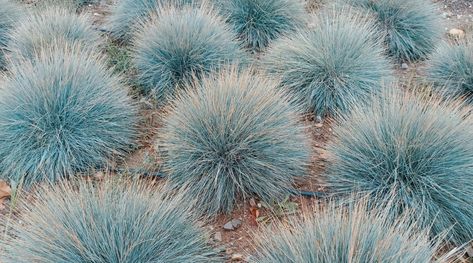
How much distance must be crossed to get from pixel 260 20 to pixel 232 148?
246 cm

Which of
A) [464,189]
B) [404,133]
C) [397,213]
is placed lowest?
[397,213]

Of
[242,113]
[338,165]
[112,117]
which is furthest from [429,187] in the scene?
[112,117]

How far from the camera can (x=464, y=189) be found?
298cm

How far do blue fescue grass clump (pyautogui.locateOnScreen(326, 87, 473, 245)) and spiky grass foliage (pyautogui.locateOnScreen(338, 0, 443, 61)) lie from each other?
6.73ft

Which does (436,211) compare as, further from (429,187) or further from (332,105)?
(332,105)

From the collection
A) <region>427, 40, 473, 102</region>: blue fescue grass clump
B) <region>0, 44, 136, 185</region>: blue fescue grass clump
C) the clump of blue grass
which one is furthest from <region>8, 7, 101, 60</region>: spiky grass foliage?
<region>427, 40, 473, 102</region>: blue fescue grass clump

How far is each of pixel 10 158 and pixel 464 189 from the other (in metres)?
3.17

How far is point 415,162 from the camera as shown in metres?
3.06

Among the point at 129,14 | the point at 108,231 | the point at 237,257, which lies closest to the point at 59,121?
the point at 108,231

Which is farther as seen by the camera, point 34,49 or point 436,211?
point 34,49

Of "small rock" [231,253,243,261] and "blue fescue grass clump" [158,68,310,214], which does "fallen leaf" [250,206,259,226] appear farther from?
"small rock" [231,253,243,261]

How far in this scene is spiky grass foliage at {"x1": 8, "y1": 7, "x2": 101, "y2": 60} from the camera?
15.0 feet

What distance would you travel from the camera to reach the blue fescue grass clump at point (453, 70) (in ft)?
14.4

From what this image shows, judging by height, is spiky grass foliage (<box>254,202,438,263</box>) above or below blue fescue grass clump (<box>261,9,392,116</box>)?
below
